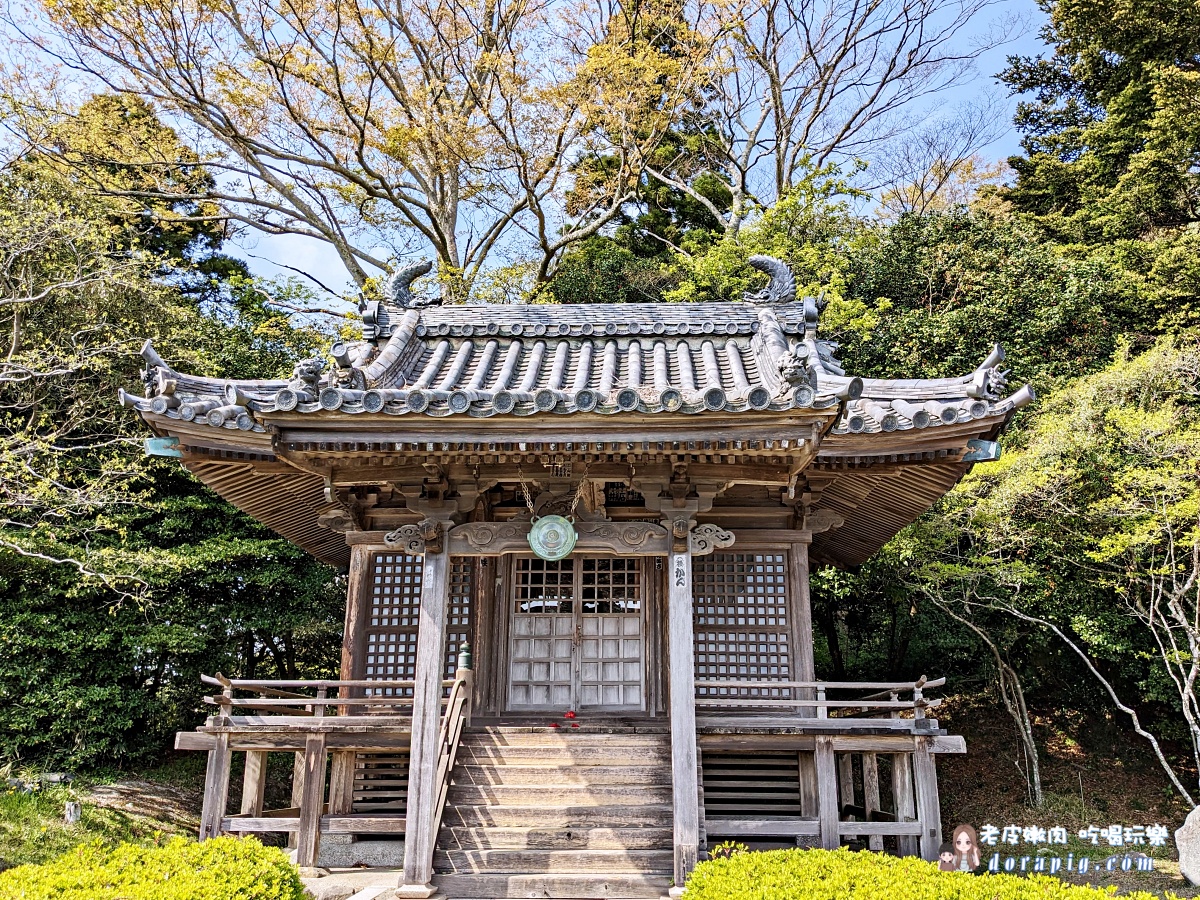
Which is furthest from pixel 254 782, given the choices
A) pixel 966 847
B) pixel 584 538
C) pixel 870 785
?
pixel 870 785

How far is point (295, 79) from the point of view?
20609 millimetres

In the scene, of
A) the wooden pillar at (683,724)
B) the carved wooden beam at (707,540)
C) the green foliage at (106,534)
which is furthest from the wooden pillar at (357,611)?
the carved wooden beam at (707,540)

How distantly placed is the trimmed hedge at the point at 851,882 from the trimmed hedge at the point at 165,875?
2761mm

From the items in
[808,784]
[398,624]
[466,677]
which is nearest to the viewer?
[466,677]

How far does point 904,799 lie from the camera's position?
886cm

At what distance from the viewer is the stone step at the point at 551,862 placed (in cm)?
741

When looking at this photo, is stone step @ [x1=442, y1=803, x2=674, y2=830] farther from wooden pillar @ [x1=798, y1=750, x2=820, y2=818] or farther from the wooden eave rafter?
the wooden eave rafter

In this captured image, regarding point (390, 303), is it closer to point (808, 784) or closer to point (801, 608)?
point (801, 608)

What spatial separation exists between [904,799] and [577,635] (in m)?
3.97

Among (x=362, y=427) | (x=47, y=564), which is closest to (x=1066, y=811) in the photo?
(x=362, y=427)

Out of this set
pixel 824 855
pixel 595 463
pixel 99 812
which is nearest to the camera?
pixel 824 855

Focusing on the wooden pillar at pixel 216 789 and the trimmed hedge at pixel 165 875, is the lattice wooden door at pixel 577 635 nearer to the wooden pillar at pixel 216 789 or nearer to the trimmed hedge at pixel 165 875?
the wooden pillar at pixel 216 789

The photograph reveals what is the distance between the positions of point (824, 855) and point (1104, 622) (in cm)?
1000

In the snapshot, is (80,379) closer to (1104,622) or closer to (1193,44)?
(1104,622)
